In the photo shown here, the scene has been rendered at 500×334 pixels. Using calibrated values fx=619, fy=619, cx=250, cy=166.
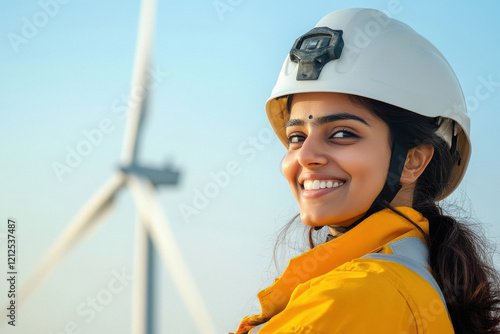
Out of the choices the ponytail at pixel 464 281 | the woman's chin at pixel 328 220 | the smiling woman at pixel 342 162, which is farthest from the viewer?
the woman's chin at pixel 328 220

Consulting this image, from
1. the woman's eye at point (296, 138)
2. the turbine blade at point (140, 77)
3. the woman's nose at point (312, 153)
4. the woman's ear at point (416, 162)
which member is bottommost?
the woman's ear at point (416, 162)

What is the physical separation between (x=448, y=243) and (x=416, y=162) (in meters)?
0.91

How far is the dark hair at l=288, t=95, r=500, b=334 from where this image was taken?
4762 millimetres

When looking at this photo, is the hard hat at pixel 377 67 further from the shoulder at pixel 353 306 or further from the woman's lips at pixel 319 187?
the shoulder at pixel 353 306

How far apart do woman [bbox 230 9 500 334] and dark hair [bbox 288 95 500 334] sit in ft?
0.04

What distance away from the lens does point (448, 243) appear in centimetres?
502

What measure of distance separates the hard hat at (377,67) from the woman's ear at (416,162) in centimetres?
31

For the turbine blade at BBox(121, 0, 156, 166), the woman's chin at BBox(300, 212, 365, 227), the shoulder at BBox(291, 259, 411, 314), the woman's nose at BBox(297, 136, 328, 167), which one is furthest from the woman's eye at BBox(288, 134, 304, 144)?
the turbine blade at BBox(121, 0, 156, 166)

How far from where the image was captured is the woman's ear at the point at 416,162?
18.2 ft

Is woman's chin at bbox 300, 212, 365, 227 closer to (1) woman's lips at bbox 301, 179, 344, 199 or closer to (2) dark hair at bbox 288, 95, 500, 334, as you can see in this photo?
(1) woman's lips at bbox 301, 179, 344, 199

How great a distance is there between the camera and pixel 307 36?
595 cm

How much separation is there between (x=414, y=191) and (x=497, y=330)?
1432 mm

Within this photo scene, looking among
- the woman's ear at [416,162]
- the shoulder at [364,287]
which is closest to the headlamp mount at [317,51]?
the woman's ear at [416,162]

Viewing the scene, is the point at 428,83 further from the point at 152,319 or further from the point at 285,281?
the point at 152,319
